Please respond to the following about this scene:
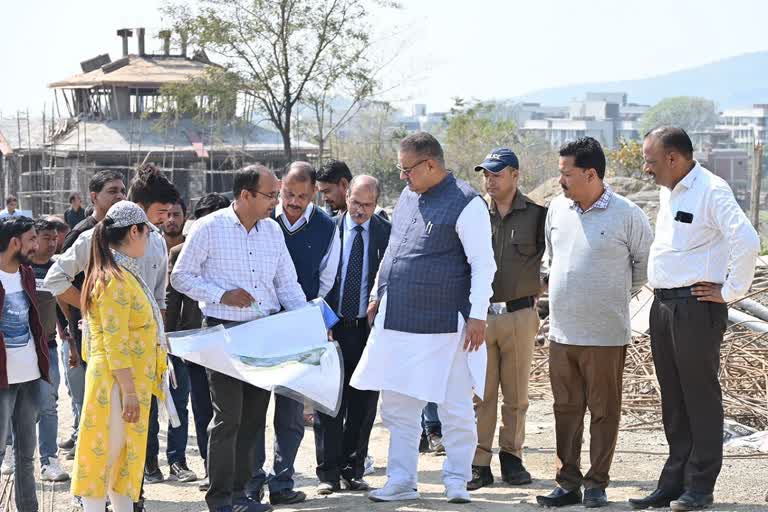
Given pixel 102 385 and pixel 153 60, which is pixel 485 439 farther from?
pixel 153 60

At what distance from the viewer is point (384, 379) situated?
22.5 ft

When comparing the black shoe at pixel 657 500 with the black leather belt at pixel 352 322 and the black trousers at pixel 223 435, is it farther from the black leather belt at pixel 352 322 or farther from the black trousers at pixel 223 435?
the black trousers at pixel 223 435

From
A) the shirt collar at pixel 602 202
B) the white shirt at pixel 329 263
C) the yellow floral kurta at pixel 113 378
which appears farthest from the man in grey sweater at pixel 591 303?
the yellow floral kurta at pixel 113 378

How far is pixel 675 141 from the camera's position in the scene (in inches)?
255

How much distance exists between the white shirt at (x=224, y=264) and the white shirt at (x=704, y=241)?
7.31ft

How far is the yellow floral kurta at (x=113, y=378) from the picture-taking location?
5.87 meters

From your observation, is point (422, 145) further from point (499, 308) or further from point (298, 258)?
point (499, 308)

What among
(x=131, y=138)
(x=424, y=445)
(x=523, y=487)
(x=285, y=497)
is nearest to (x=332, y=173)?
(x=285, y=497)

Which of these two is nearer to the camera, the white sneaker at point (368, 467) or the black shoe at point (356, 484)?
the black shoe at point (356, 484)

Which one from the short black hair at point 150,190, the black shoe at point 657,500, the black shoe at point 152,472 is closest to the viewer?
the black shoe at point 657,500

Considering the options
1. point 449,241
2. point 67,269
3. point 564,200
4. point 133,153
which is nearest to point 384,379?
point 449,241

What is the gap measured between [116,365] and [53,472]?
2278mm

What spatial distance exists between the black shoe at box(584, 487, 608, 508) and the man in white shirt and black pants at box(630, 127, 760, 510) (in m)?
0.20

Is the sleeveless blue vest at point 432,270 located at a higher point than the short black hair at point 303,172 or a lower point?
lower
